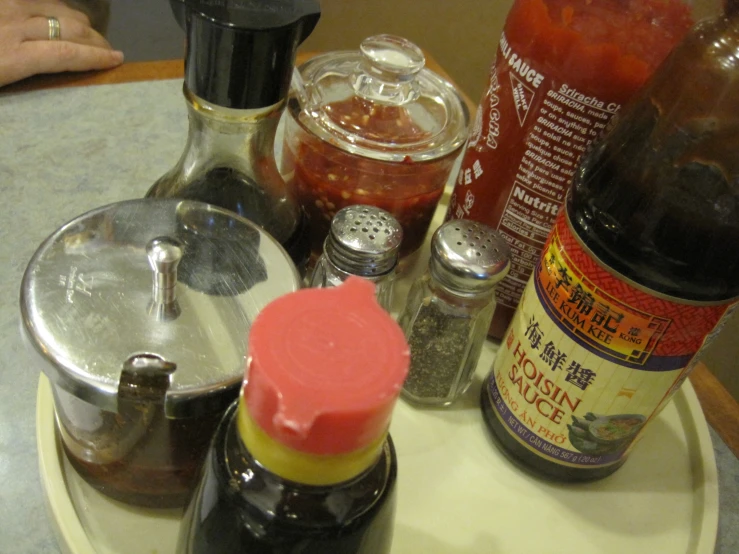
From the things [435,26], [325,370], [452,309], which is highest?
[325,370]

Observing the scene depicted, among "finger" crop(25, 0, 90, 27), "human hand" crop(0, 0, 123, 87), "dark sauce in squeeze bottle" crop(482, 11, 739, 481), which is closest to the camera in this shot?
"dark sauce in squeeze bottle" crop(482, 11, 739, 481)

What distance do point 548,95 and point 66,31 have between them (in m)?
0.62

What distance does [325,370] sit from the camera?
0.23 meters

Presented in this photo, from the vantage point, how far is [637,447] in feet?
1.64

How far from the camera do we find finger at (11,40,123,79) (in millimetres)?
724

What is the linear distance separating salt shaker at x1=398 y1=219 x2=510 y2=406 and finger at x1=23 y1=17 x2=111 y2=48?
560mm

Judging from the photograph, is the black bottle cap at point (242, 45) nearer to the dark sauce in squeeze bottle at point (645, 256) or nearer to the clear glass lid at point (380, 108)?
the clear glass lid at point (380, 108)

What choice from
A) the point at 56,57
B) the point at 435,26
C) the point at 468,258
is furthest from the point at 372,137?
the point at 435,26

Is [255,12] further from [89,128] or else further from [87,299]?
[89,128]

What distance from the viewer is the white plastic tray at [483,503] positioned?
400mm

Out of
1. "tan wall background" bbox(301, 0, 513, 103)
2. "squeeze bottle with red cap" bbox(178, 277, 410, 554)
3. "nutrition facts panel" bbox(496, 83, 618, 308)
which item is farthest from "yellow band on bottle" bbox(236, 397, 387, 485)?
"tan wall background" bbox(301, 0, 513, 103)

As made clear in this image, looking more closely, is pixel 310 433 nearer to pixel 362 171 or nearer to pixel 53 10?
pixel 362 171

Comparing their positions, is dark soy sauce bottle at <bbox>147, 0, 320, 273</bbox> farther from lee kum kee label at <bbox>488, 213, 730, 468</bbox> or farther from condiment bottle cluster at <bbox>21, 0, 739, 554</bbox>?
lee kum kee label at <bbox>488, 213, 730, 468</bbox>

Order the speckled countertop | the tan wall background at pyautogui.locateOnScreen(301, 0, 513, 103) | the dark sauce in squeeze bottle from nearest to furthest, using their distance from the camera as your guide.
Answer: the dark sauce in squeeze bottle, the speckled countertop, the tan wall background at pyautogui.locateOnScreen(301, 0, 513, 103)
